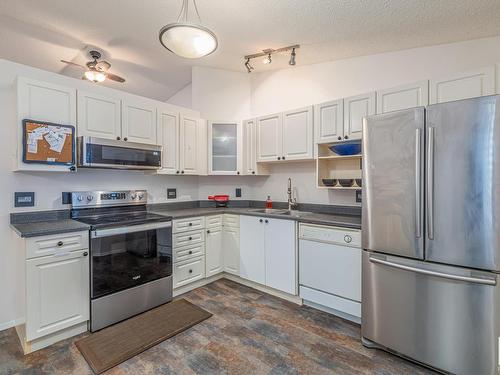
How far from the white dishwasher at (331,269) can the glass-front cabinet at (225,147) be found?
139 cm

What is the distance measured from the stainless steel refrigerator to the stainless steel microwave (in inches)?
85.7

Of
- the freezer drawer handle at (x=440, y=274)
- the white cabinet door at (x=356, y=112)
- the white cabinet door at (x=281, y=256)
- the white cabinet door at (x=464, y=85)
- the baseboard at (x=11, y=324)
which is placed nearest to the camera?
the freezer drawer handle at (x=440, y=274)

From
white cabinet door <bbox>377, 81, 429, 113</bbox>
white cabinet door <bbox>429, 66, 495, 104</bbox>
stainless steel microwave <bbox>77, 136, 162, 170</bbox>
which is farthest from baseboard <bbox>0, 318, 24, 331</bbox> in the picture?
white cabinet door <bbox>429, 66, 495, 104</bbox>

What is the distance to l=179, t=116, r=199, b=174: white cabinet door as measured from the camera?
319cm

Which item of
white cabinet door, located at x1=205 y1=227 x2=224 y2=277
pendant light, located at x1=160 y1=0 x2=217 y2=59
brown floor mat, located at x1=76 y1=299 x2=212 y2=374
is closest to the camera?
pendant light, located at x1=160 y1=0 x2=217 y2=59

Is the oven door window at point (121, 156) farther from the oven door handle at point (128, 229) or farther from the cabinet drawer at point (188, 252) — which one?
the cabinet drawer at point (188, 252)

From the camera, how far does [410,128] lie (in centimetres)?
174

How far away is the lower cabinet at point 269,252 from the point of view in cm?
265

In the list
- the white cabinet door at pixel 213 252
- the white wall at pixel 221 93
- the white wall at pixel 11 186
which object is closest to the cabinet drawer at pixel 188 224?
the white cabinet door at pixel 213 252

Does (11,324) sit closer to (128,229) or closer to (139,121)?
(128,229)

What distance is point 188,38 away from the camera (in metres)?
1.72

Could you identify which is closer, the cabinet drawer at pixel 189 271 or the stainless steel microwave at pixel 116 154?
the stainless steel microwave at pixel 116 154

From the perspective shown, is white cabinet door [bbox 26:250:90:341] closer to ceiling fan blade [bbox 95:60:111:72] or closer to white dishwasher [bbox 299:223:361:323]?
white dishwasher [bbox 299:223:361:323]

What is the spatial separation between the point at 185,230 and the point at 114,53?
2446mm
